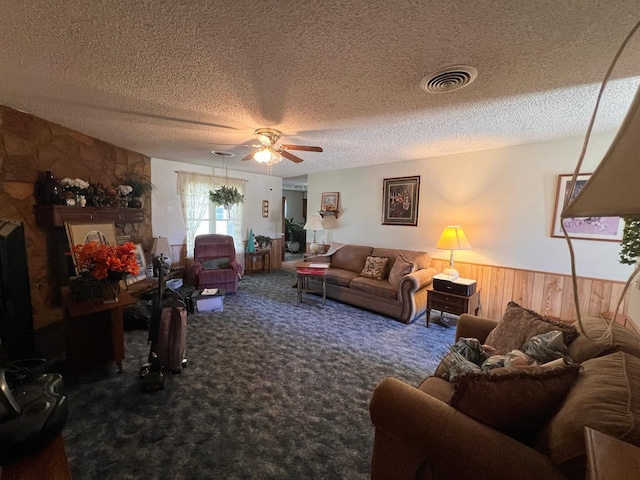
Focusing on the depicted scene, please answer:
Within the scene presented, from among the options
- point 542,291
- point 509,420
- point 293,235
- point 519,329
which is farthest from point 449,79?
point 293,235

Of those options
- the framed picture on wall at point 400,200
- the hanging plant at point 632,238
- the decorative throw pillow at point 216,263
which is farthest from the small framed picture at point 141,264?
the hanging plant at point 632,238

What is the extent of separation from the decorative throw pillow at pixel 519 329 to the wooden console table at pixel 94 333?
9.20ft

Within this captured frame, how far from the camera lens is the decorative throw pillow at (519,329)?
5.46ft

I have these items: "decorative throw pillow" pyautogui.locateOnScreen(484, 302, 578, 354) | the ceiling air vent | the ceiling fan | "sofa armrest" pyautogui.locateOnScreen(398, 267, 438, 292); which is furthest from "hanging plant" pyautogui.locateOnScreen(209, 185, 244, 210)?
"decorative throw pillow" pyautogui.locateOnScreen(484, 302, 578, 354)

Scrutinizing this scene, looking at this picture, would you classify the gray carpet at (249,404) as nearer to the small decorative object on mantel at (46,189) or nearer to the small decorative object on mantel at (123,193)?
the small decorative object on mantel at (46,189)

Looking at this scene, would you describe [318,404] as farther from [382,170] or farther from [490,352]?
[382,170]

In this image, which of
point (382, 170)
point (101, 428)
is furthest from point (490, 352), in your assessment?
point (382, 170)

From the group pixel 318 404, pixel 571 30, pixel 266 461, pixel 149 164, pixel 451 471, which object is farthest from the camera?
pixel 149 164

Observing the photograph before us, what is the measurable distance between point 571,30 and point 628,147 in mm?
1426

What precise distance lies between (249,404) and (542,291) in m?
3.48

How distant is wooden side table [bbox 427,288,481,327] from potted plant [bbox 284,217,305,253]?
19.7 feet

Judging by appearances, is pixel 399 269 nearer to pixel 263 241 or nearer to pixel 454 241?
pixel 454 241

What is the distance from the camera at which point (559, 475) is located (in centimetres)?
90

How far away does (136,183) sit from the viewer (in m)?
4.11
